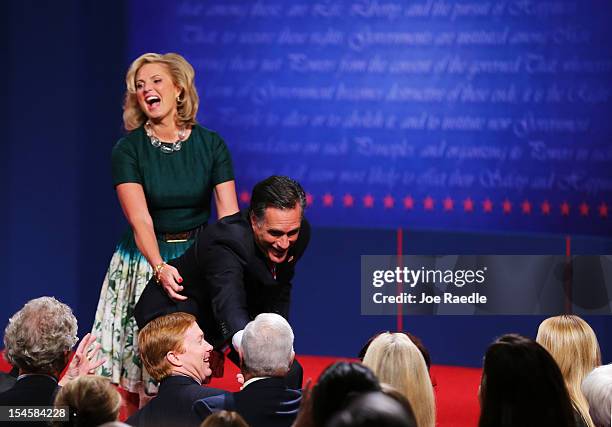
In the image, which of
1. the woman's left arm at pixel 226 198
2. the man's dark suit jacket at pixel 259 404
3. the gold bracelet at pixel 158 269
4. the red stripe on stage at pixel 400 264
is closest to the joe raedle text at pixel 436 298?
the red stripe on stage at pixel 400 264

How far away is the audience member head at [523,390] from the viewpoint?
2240 mm

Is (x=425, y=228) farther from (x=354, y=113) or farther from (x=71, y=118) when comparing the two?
(x=71, y=118)

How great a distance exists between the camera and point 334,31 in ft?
18.8

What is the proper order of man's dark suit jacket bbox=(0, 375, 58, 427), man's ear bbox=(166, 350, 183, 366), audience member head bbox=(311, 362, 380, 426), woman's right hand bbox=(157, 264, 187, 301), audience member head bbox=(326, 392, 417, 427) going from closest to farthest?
audience member head bbox=(326, 392, 417, 427)
audience member head bbox=(311, 362, 380, 426)
man's dark suit jacket bbox=(0, 375, 58, 427)
man's ear bbox=(166, 350, 183, 366)
woman's right hand bbox=(157, 264, 187, 301)

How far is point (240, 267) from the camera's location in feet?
11.1

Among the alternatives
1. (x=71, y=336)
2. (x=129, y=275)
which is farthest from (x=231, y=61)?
(x=71, y=336)

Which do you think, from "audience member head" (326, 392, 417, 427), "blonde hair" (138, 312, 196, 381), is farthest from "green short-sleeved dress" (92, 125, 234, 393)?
"audience member head" (326, 392, 417, 427)

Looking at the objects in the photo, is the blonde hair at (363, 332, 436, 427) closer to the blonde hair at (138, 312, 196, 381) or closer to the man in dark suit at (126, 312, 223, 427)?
the man in dark suit at (126, 312, 223, 427)

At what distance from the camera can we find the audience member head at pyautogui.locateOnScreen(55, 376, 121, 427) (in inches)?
89.7

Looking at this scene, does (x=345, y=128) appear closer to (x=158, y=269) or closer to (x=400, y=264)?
(x=400, y=264)

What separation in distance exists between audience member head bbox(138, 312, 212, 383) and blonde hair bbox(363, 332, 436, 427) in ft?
1.54

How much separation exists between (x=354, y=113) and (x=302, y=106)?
263 mm

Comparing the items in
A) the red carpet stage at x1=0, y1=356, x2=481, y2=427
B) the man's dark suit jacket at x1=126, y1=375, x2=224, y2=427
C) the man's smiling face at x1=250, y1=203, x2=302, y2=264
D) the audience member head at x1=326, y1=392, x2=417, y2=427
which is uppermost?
the man's smiling face at x1=250, y1=203, x2=302, y2=264

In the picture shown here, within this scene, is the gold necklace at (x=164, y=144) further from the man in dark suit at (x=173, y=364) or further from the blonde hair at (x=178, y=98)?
the man in dark suit at (x=173, y=364)
